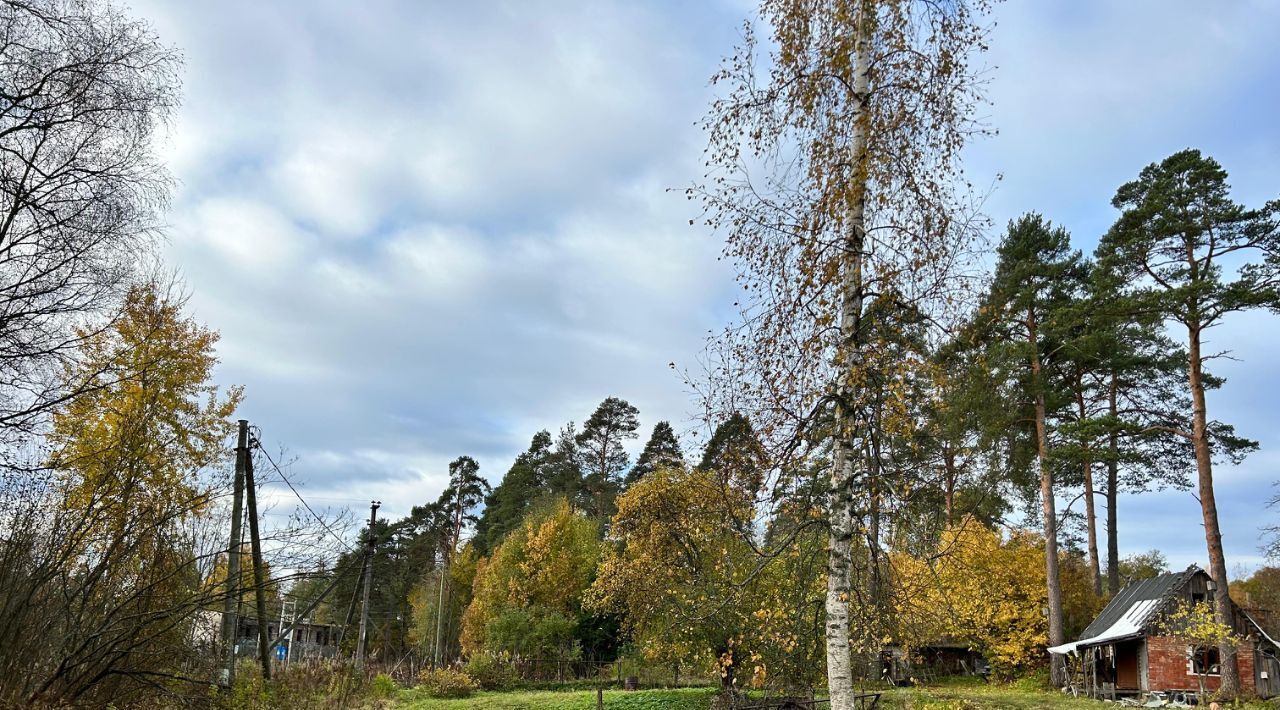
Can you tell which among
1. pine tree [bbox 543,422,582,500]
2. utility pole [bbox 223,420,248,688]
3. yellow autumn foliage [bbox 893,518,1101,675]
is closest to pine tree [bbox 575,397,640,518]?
pine tree [bbox 543,422,582,500]

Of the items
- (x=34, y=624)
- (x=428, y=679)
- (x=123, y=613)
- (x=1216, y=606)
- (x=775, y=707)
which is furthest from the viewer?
(x=428, y=679)

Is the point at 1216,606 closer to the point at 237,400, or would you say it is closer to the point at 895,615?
the point at 895,615

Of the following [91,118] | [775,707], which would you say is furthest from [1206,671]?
[91,118]

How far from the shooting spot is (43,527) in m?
5.88

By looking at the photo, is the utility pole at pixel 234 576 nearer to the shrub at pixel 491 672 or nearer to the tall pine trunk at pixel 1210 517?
the shrub at pixel 491 672

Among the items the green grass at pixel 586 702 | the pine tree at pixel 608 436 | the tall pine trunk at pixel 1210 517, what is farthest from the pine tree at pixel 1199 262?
the pine tree at pixel 608 436

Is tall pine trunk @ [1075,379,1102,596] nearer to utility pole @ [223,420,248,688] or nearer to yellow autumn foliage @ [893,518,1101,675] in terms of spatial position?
yellow autumn foliage @ [893,518,1101,675]

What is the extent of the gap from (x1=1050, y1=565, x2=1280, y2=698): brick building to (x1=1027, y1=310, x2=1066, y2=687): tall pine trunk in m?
0.61

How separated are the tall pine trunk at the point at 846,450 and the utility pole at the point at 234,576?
478 cm

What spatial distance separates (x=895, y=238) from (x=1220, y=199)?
20.5 metres

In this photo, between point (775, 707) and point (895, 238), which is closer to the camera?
point (895, 238)

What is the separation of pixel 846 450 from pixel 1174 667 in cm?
2213

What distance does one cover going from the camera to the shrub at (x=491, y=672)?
29.2 m

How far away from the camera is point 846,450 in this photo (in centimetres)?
684
